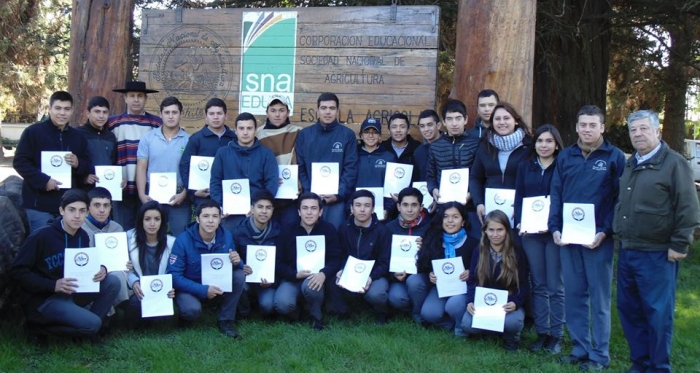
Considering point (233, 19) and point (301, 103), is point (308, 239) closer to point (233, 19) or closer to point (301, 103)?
point (301, 103)

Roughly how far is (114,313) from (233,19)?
372 cm

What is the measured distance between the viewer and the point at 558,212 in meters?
5.17

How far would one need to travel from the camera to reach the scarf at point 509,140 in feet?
18.7

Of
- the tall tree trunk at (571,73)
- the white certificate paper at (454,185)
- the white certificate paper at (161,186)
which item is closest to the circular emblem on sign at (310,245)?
the white certificate paper at (454,185)

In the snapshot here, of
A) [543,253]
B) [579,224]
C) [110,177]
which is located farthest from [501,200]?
[110,177]

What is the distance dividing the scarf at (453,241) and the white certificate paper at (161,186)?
2.73m

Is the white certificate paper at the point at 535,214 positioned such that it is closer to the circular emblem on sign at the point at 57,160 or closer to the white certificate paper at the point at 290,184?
the white certificate paper at the point at 290,184

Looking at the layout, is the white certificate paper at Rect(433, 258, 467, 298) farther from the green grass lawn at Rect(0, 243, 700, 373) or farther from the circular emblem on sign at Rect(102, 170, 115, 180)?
the circular emblem on sign at Rect(102, 170, 115, 180)

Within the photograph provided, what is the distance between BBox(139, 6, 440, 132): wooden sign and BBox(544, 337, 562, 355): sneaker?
9.28ft

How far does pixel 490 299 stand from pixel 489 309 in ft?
0.27

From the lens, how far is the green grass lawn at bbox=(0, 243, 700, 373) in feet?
16.7

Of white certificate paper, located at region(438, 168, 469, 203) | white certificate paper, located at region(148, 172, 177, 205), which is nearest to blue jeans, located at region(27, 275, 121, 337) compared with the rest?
white certificate paper, located at region(148, 172, 177, 205)

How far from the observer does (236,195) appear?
20.9 feet

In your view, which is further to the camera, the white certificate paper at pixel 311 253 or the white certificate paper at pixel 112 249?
the white certificate paper at pixel 311 253
